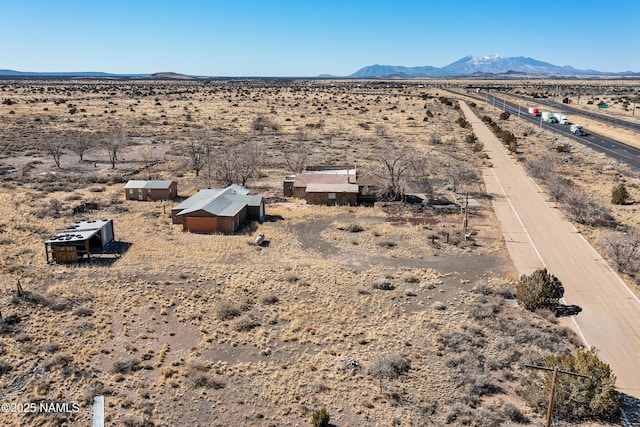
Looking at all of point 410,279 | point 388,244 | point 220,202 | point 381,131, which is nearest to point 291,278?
point 410,279

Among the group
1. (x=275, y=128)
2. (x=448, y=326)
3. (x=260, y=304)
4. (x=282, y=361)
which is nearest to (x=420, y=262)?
(x=448, y=326)

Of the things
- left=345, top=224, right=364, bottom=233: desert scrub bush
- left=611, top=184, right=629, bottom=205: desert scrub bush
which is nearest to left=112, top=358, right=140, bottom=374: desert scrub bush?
left=345, top=224, right=364, bottom=233: desert scrub bush

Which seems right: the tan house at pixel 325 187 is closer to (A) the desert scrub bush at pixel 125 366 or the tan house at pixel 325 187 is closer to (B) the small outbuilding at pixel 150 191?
(B) the small outbuilding at pixel 150 191

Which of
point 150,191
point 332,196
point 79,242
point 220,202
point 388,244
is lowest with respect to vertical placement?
point 388,244

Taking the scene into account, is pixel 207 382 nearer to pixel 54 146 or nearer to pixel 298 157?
pixel 298 157

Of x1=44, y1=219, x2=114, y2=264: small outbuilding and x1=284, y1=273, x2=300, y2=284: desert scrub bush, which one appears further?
x1=44, y1=219, x2=114, y2=264: small outbuilding

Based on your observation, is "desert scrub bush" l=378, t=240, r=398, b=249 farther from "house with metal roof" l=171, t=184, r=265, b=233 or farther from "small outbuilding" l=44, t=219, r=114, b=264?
"small outbuilding" l=44, t=219, r=114, b=264
